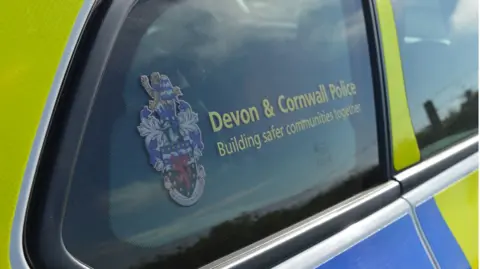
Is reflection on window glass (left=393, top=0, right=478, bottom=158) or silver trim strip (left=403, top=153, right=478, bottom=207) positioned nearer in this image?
silver trim strip (left=403, top=153, right=478, bottom=207)

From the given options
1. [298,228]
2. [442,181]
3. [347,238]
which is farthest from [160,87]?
[442,181]

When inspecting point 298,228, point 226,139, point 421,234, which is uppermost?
point 226,139

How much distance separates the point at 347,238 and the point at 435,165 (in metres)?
0.62

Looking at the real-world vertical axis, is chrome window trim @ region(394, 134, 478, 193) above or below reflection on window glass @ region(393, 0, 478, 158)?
below

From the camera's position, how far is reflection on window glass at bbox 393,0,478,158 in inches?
81.9

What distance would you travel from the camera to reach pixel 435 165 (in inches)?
82.0

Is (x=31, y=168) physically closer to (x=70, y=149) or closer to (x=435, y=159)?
(x=70, y=149)

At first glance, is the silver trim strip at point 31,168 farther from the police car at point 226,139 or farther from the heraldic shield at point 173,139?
the heraldic shield at point 173,139

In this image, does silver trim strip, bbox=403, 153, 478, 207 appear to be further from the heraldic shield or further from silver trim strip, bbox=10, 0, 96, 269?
silver trim strip, bbox=10, 0, 96, 269

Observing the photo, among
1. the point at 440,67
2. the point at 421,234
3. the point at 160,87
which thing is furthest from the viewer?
the point at 440,67

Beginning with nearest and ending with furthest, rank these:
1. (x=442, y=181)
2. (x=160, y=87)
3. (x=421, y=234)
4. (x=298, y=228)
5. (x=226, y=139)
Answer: (x=160, y=87), (x=226, y=139), (x=298, y=228), (x=421, y=234), (x=442, y=181)

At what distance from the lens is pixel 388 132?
6.28 ft

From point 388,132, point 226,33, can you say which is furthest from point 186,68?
point 388,132

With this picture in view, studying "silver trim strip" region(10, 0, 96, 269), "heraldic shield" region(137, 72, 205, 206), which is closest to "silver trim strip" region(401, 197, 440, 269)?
"heraldic shield" region(137, 72, 205, 206)
